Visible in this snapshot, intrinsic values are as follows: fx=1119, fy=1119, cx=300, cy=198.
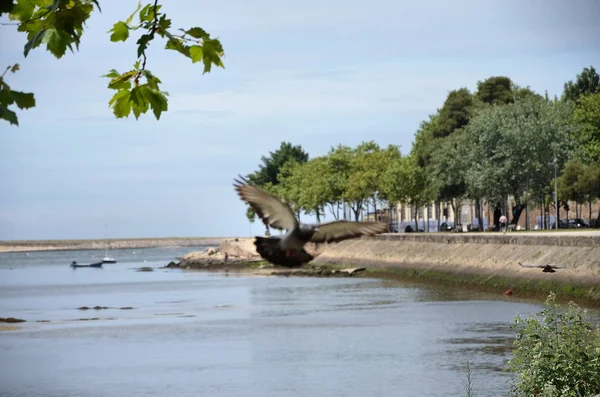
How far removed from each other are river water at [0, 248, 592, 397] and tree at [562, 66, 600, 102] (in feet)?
231

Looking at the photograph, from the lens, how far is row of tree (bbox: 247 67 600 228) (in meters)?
89.9

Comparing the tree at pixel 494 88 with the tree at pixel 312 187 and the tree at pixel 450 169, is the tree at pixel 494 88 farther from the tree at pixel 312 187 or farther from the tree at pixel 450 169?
the tree at pixel 312 187

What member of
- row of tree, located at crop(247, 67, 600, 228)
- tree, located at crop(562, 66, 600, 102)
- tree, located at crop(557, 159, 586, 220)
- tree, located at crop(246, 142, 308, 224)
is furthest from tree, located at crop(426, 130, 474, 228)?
tree, located at crop(246, 142, 308, 224)

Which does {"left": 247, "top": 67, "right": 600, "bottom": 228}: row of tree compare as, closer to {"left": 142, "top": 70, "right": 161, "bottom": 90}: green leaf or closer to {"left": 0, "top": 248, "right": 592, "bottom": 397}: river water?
{"left": 0, "top": 248, "right": 592, "bottom": 397}: river water

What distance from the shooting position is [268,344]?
130ft

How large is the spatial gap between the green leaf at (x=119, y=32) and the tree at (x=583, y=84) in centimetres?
12902

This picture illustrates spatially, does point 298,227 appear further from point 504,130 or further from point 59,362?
point 504,130

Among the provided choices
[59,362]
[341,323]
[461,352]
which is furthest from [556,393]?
[341,323]

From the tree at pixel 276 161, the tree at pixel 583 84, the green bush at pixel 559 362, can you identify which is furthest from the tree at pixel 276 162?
the green bush at pixel 559 362

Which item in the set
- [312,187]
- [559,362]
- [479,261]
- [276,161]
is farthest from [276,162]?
[559,362]

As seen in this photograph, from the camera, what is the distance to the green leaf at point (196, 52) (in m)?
5.76

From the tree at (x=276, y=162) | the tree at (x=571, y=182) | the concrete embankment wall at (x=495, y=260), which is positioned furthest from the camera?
the tree at (x=276, y=162)

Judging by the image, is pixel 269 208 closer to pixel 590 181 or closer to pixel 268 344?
pixel 268 344

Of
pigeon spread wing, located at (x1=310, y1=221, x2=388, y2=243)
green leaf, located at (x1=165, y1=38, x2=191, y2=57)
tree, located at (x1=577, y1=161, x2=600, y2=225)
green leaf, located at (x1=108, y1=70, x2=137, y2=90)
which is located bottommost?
pigeon spread wing, located at (x1=310, y1=221, x2=388, y2=243)
